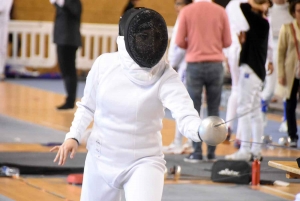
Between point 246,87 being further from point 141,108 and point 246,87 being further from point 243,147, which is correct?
point 141,108

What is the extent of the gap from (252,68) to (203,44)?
554 mm

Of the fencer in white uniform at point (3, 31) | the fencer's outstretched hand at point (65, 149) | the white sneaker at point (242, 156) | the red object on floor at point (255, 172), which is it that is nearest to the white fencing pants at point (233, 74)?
the white sneaker at point (242, 156)

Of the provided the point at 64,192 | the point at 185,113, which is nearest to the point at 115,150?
the point at 185,113

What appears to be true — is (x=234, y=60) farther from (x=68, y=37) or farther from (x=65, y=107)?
(x=65, y=107)

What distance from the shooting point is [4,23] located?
14.1m

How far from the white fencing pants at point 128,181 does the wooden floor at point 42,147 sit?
187 centimetres

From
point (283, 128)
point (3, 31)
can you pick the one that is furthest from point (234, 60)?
point (3, 31)

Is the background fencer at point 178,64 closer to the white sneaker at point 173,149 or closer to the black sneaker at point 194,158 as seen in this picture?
the white sneaker at point 173,149

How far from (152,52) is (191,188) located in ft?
8.85

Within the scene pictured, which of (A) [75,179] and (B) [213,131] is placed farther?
(A) [75,179]

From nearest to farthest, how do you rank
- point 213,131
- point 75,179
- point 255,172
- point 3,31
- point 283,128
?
point 213,131 → point 75,179 → point 255,172 → point 283,128 → point 3,31

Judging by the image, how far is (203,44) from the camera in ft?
24.3

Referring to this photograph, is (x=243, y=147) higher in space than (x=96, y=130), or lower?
lower

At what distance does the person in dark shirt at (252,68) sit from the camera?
7453mm
